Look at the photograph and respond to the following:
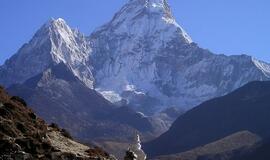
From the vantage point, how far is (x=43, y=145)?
5200cm

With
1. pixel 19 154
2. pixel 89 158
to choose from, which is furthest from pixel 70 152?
pixel 19 154

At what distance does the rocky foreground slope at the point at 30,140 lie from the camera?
4922 centimetres

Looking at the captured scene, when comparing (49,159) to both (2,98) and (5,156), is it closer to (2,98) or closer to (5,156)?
(5,156)

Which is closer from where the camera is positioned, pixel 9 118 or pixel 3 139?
pixel 3 139

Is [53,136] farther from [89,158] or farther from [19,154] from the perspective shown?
[19,154]

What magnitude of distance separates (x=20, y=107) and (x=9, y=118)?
4.91 meters

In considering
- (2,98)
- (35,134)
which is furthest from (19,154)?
(2,98)

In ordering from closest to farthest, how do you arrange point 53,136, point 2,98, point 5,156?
point 5,156 → point 53,136 → point 2,98

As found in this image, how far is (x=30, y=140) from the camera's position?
5094cm

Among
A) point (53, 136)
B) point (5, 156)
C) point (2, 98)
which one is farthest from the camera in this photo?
point (2, 98)

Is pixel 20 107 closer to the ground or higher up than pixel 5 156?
higher up

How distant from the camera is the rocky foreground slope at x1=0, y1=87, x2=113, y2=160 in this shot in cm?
4922

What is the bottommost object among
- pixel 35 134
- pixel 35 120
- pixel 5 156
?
pixel 5 156

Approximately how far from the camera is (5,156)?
47656 mm
